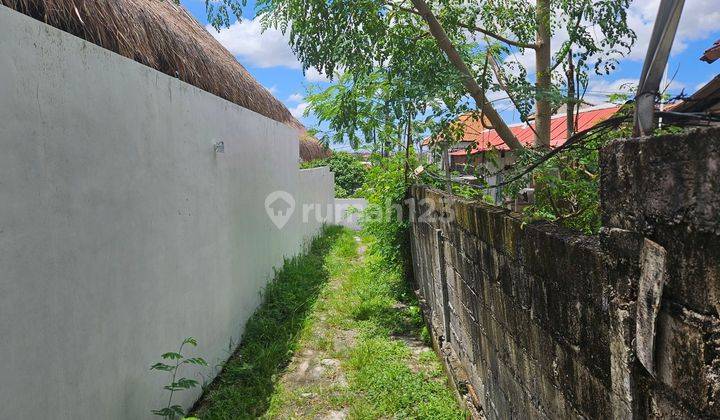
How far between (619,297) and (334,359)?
3.26 metres

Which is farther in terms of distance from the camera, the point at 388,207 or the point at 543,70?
the point at 388,207

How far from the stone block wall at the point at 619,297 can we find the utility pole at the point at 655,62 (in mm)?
128

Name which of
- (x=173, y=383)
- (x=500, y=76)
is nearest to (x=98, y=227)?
(x=173, y=383)

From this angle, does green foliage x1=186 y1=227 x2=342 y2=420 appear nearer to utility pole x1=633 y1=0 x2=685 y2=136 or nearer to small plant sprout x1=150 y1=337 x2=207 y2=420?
small plant sprout x1=150 y1=337 x2=207 y2=420

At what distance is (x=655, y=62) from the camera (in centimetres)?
123

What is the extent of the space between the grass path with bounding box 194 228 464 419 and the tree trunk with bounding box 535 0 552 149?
2.13 metres

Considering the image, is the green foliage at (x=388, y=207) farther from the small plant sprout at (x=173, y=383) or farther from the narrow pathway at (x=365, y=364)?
the small plant sprout at (x=173, y=383)

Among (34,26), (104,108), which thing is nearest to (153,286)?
(104,108)

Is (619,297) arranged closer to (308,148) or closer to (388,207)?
Answer: (388,207)

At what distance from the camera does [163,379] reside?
2816 mm

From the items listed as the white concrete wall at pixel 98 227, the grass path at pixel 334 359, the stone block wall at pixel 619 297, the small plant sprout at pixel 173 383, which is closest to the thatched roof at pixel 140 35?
the white concrete wall at pixel 98 227

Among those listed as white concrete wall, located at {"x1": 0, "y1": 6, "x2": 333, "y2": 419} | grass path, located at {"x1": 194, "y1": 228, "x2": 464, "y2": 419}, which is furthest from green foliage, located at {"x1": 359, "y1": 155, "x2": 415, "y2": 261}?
white concrete wall, located at {"x1": 0, "y1": 6, "x2": 333, "y2": 419}

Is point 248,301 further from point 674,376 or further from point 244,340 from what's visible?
point 674,376

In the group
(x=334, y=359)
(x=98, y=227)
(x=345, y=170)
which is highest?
(x=345, y=170)
